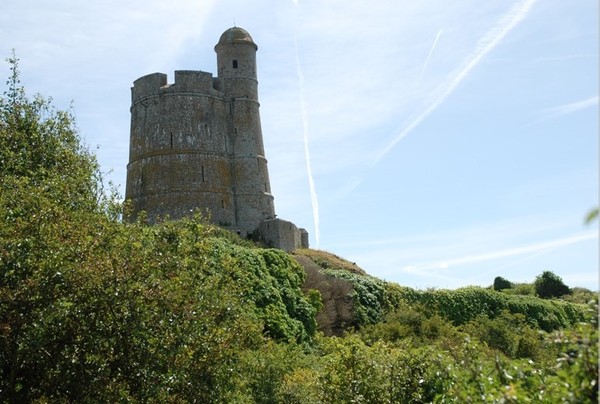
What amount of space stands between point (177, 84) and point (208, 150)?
4884mm

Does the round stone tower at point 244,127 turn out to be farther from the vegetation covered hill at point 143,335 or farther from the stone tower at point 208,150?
the vegetation covered hill at point 143,335

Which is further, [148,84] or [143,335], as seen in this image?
[148,84]

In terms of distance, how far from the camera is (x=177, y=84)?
5297 centimetres

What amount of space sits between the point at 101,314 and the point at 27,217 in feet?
7.98

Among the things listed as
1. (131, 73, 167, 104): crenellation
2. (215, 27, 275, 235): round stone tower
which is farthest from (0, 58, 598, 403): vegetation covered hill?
(131, 73, 167, 104): crenellation

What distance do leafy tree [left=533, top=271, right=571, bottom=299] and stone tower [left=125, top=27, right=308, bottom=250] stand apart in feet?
67.1

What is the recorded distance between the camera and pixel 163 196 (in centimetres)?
5112

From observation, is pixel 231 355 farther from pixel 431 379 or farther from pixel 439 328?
pixel 439 328

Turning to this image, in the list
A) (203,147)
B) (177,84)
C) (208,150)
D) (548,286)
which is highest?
(177,84)

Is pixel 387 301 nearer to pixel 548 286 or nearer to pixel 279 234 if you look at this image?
pixel 279 234

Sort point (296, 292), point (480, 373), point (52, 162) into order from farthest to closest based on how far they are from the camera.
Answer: point (296, 292)
point (52, 162)
point (480, 373)

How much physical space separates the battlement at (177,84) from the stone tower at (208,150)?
7 centimetres

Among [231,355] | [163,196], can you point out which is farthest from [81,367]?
[163,196]

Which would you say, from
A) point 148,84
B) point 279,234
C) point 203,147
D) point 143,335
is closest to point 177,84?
point 148,84
